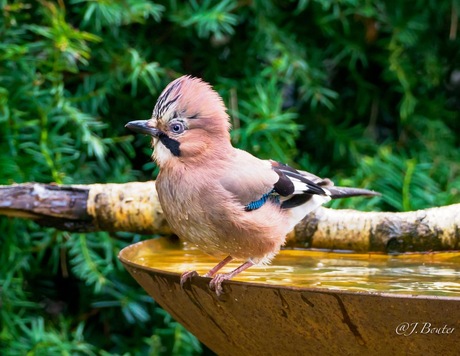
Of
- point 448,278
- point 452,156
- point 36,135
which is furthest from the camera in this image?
point 452,156

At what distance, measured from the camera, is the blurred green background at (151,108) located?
3.16m

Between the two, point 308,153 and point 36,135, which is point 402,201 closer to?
point 308,153

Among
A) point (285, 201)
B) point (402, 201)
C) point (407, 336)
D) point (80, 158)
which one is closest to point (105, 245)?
point (80, 158)

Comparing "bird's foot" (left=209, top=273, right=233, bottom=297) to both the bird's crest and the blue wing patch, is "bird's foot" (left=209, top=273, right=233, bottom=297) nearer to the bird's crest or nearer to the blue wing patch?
the blue wing patch

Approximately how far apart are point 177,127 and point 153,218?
0.52 m

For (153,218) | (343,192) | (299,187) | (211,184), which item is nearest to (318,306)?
(211,184)

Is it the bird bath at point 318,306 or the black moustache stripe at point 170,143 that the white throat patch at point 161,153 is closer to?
the black moustache stripe at point 170,143

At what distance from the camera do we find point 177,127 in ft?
7.82

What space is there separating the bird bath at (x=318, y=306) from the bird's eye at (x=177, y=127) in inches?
14.6

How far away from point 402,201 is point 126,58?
1.22 meters

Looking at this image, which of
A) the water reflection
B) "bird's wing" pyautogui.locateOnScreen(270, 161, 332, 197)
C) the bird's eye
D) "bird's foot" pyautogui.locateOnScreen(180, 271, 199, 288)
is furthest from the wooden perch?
"bird's foot" pyautogui.locateOnScreen(180, 271, 199, 288)

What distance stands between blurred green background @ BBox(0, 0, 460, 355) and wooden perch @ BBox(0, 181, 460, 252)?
346 mm

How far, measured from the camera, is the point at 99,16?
3.27 m

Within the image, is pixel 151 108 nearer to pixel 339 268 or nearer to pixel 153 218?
pixel 153 218
